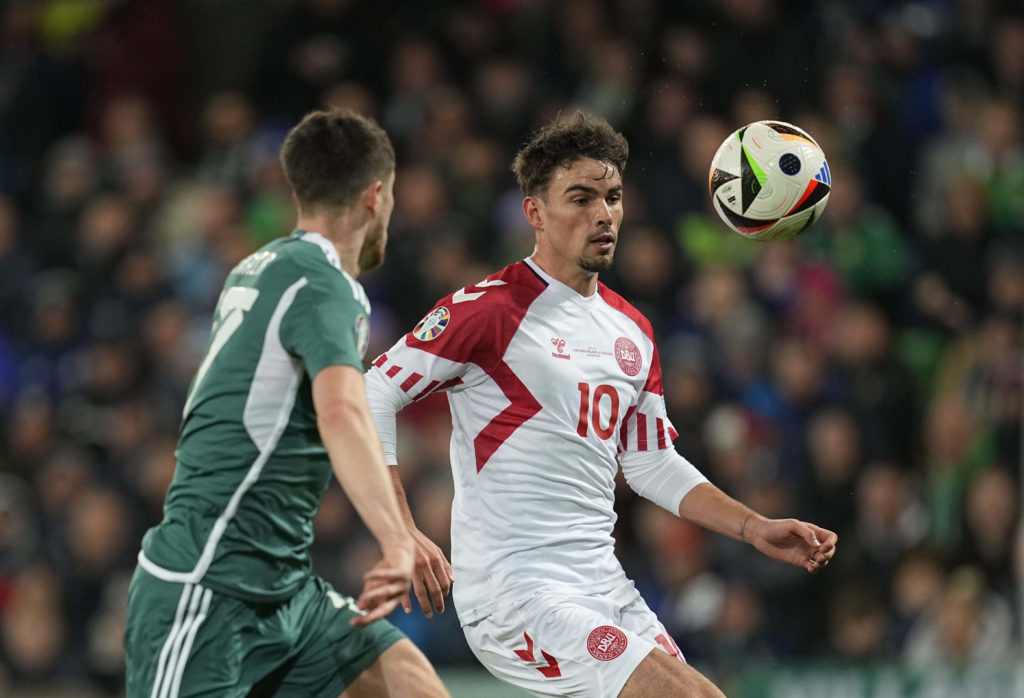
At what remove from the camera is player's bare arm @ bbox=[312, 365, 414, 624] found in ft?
11.2

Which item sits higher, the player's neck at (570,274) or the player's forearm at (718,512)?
the player's neck at (570,274)

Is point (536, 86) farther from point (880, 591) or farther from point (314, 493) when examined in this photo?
point (314, 493)

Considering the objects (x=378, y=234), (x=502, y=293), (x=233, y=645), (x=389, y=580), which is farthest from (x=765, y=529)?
(x=233, y=645)

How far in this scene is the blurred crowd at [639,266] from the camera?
323 inches

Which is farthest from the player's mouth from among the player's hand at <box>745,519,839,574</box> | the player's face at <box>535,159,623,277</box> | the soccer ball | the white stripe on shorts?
the white stripe on shorts

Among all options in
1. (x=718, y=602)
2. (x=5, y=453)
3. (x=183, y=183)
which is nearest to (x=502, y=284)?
(x=718, y=602)

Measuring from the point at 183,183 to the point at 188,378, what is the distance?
79.4 inches

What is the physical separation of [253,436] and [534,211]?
5.69 feet

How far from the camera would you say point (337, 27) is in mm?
10805

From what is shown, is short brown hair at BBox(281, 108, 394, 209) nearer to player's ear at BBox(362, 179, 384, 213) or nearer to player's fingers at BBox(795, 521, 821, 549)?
player's ear at BBox(362, 179, 384, 213)

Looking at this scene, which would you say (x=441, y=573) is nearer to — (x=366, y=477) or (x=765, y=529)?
(x=765, y=529)

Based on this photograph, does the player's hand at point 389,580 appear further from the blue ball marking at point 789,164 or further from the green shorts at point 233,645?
the blue ball marking at point 789,164

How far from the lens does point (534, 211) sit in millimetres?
5137

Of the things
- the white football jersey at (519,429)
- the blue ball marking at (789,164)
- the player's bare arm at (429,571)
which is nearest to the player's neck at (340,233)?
the white football jersey at (519,429)
